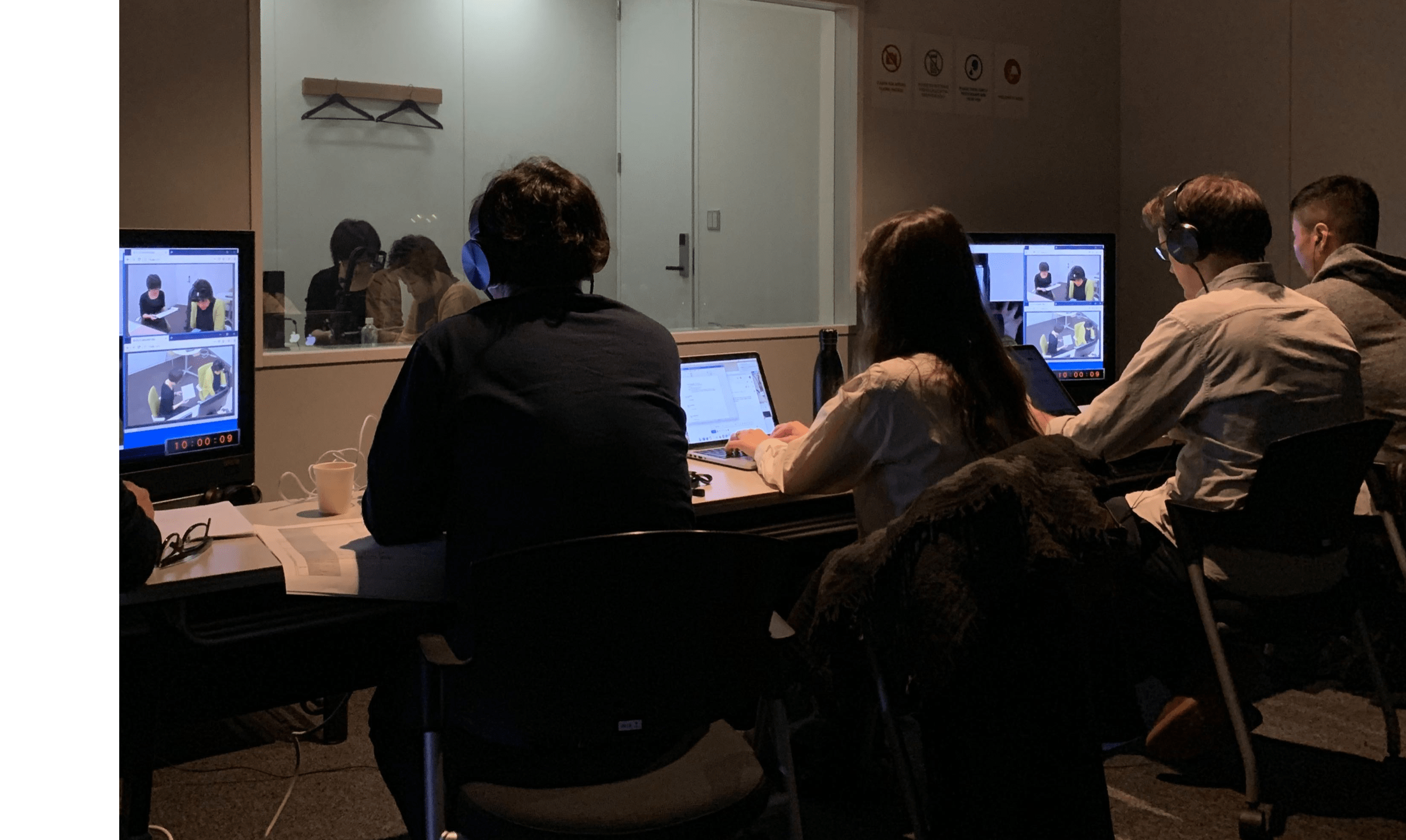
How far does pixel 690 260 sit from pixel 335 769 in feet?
10.6

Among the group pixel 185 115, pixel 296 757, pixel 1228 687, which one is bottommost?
pixel 296 757

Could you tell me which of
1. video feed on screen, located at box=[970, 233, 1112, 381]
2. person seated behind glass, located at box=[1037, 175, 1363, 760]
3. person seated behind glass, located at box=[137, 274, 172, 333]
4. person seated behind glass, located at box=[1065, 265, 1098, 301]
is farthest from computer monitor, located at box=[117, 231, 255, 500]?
person seated behind glass, located at box=[1065, 265, 1098, 301]

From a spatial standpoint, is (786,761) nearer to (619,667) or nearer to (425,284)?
(619,667)

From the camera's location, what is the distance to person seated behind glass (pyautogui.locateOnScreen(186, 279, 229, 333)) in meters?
2.28

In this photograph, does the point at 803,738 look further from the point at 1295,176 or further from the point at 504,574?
the point at 1295,176

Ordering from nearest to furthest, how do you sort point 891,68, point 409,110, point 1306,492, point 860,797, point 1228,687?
point 1306,492 → point 1228,687 → point 860,797 → point 891,68 → point 409,110

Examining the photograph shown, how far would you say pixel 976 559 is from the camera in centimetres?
162

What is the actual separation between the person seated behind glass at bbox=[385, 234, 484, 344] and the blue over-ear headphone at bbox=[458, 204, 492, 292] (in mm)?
1620

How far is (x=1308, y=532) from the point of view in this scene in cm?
244

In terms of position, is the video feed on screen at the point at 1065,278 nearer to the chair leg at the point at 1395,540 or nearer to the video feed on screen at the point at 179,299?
the chair leg at the point at 1395,540

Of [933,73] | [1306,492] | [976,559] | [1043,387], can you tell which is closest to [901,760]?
[976,559]

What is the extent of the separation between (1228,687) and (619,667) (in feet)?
5.16

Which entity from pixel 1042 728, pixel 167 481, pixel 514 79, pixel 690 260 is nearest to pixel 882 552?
pixel 1042 728

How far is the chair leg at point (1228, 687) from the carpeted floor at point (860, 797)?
0.07 m
